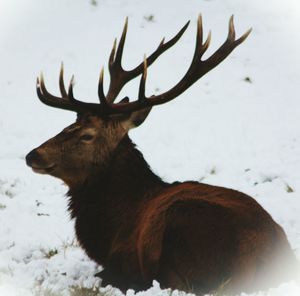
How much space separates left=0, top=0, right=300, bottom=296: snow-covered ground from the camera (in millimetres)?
7449

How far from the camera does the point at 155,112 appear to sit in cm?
1160

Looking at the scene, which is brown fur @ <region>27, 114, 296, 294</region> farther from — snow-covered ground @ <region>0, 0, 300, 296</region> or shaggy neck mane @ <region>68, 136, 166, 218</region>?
snow-covered ground @ <region>0, 0, 300, 296</region>

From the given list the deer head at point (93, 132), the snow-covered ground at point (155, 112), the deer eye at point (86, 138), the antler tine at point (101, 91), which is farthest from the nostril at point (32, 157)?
the snow-covered ground at point (155, 112)

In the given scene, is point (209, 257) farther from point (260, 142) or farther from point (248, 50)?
point (248, 50)

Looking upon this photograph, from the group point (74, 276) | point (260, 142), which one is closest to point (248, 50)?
point (260, 142)

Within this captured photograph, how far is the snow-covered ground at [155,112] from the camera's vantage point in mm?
7449

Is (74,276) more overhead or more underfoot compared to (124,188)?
more underfoot

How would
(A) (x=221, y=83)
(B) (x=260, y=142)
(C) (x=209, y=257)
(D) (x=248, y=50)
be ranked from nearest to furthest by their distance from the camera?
(C) (x=209, y=257) → (B) (x=260, y=142) → (A) (x=221, y=83) → (D) (x=248, y=50)

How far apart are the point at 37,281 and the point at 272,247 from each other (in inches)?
70.5

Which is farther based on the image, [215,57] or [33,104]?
[33,104]

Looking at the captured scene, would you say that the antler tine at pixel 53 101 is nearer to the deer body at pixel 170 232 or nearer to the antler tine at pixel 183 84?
the antler tine at pixel 183 84

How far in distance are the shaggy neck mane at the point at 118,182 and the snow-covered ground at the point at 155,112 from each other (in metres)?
0.58

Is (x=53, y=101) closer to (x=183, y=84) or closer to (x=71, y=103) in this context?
(x=71, y=103)

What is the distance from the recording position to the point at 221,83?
12023 millimetres
